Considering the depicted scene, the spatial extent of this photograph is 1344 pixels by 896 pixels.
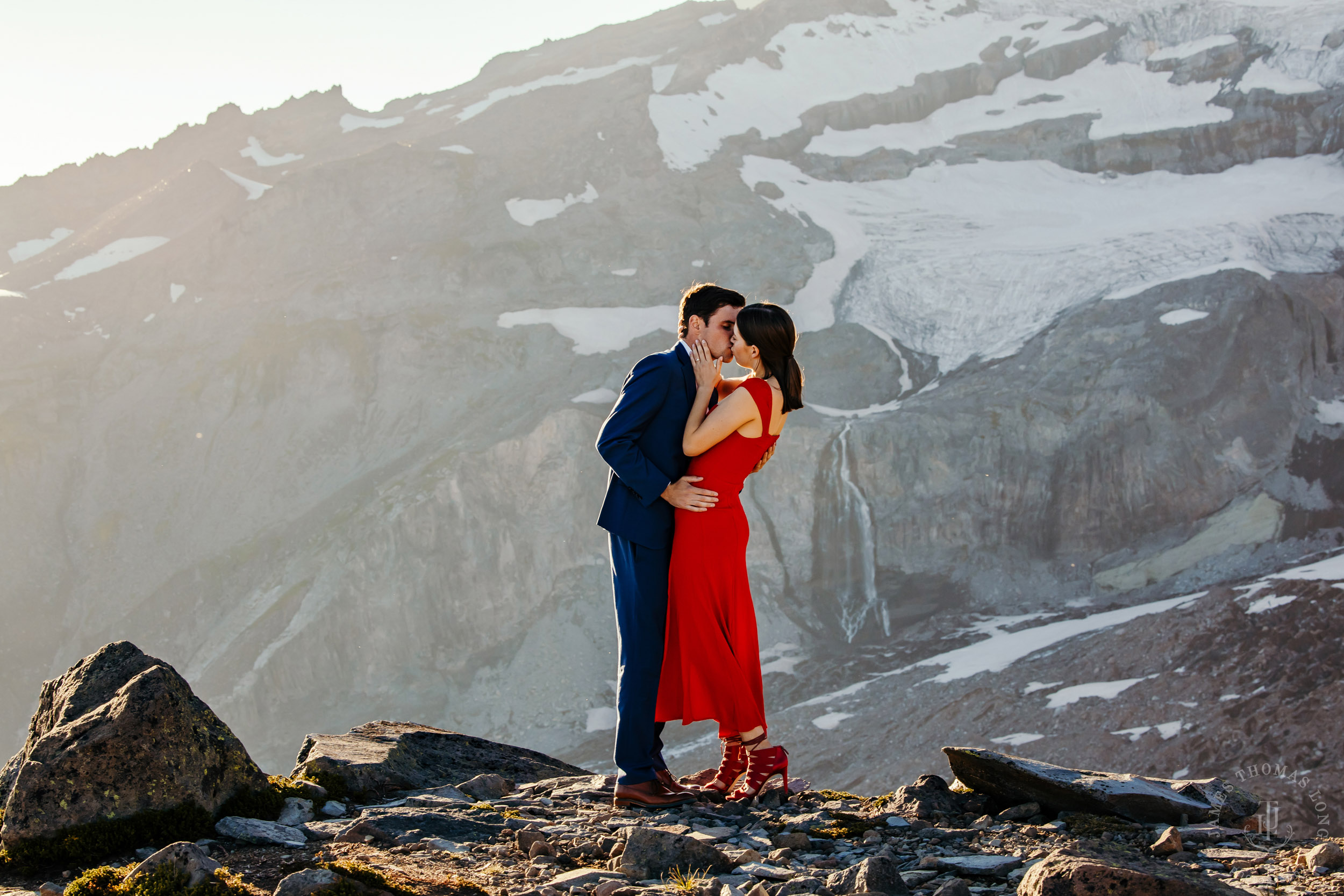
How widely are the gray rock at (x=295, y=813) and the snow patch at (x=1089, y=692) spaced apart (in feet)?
72.8

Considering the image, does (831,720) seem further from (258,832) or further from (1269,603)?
(258,832)

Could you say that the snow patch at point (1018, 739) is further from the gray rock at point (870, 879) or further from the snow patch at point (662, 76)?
the snow patch at point (662, 76)

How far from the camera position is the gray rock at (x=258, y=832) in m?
4.12

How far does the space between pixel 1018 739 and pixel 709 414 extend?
20.4 m

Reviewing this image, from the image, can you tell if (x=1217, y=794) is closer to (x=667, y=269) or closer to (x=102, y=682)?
(x=102, y=682)

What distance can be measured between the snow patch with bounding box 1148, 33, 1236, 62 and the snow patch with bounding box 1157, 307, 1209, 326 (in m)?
22.8

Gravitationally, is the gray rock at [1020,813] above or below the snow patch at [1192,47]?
below

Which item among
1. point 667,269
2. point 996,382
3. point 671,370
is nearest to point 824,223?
point 667,269

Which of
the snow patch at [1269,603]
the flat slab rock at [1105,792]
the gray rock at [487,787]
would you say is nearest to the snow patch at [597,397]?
the snow patch at [1269,603]

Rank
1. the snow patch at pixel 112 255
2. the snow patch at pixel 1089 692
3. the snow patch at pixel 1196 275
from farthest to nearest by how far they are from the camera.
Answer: the snow patch at pixel 112 255 < the snow patch at pixel 1196 275 < the snow patch at pixel 1089 692

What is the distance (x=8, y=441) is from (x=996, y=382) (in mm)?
38720

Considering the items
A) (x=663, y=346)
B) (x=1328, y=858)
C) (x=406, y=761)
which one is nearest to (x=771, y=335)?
(x=1328, y=858)

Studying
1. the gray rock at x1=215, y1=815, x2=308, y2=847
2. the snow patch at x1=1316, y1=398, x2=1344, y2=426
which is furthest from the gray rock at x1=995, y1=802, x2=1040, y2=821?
the snow patch at x1=1316, y1=398, x2=1344, y2=426

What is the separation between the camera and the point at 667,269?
45094 mm
